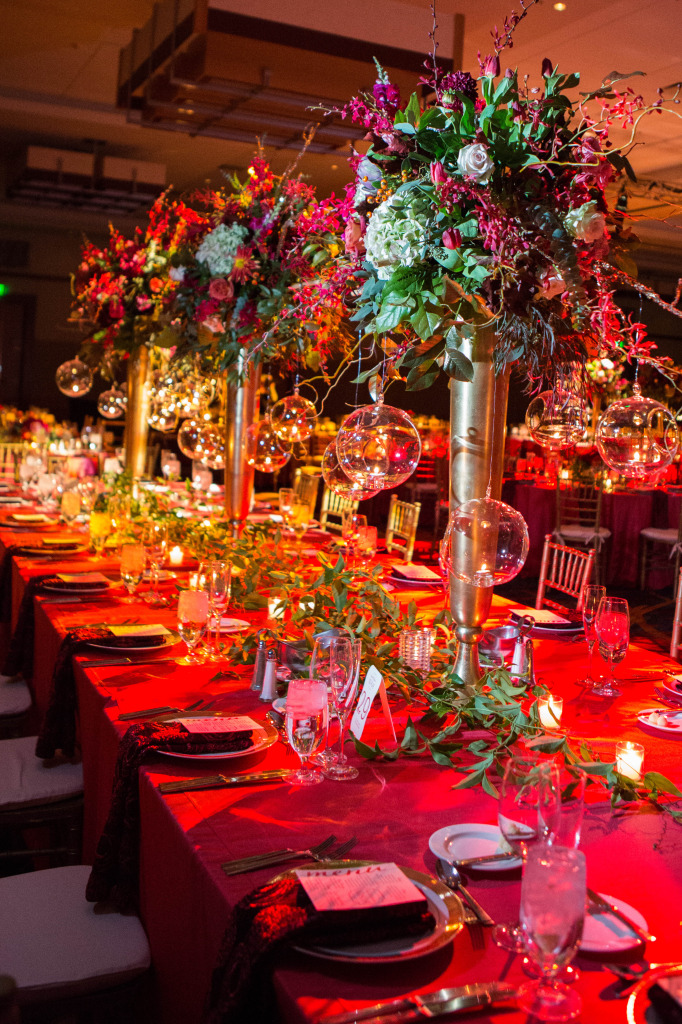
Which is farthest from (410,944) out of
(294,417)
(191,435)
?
(191,435)

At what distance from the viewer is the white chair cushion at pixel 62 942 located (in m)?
1.44

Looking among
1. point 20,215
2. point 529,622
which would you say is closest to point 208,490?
point 529,622

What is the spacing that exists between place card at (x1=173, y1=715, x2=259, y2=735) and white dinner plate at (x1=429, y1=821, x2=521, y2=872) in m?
0.46

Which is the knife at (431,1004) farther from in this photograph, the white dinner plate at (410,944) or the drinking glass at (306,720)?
the drinking glass at (306,720)

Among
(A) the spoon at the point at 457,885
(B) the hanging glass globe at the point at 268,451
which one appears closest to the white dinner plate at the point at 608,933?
(A) the spoon at the point at 457,885

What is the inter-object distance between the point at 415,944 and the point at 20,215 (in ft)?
45.3

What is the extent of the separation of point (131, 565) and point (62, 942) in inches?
54.2

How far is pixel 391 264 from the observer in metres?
1.71

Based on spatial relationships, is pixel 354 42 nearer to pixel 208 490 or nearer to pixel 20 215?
pixel 208 490

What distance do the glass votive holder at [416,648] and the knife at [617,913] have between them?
885 millimetres

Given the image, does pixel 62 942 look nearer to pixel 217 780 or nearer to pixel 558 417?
pixel 217 780

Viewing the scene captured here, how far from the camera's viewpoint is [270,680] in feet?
6.26

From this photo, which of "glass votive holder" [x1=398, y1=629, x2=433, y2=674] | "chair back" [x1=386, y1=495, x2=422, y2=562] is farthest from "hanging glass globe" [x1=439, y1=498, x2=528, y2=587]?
"chair back" [x1=386, y1=495, x2=422, y2=562]

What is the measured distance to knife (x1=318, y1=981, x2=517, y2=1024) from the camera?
0.89 m
